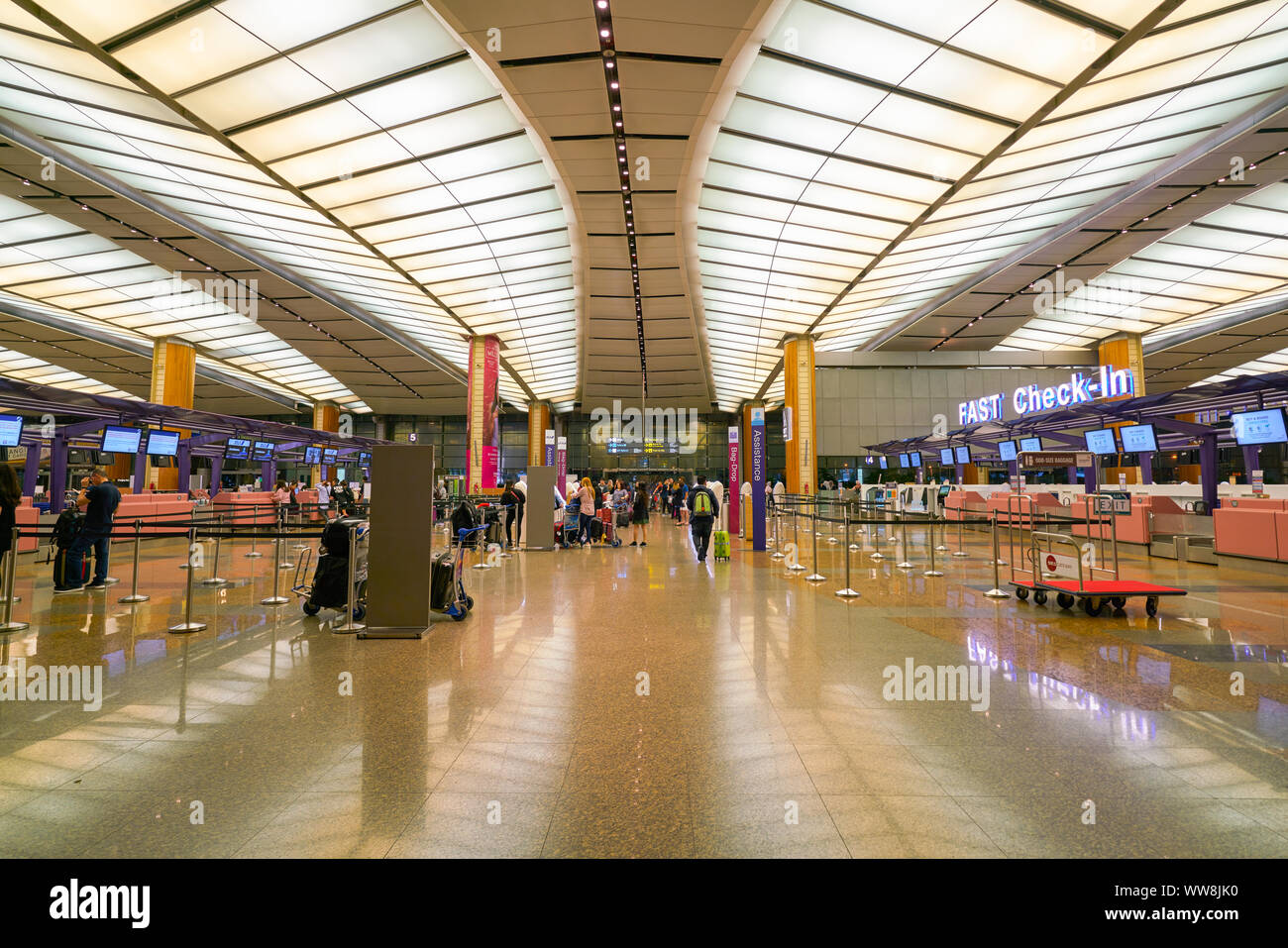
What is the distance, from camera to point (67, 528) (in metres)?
8.09

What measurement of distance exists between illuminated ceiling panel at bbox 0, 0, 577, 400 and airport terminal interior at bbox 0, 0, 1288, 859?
0.09 meters

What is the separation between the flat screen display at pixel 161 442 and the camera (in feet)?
53.4

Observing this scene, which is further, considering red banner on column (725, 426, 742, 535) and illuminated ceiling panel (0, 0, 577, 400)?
red banner on column (725, 426, 742, 535)

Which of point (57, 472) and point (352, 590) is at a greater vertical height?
point (57, 472)

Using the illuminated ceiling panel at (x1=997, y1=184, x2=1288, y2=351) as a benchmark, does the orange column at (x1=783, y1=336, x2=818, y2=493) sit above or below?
below

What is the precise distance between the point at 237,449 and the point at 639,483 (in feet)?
58.6

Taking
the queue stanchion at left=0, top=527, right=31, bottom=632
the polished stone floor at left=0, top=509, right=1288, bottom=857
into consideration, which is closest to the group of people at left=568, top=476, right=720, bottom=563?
the polished stone floor at left=0, top=509, right=1288, bottom=857

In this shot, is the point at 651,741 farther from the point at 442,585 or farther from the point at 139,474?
the point at 139,474

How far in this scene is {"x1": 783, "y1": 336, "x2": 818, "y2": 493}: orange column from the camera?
22.8 meters

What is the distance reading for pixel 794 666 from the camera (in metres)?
4.79

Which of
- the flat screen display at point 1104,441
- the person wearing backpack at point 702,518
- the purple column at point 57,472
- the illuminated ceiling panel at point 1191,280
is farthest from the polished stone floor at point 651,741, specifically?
the illuminated ceiling panel at point 1191,280

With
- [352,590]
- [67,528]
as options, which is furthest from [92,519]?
[352,590]

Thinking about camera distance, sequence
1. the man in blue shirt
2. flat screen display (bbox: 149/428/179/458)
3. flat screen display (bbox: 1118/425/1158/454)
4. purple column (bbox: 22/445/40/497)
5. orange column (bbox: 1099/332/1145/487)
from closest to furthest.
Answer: the man in blue shirt → flat screen display (bbox: 1118/425/1158/454) → flat screen display (bbox: 149/428/179/458) → purple column (bbox: 22/445/40/497) → orange column (bbox: 1099/332/1145/487)
